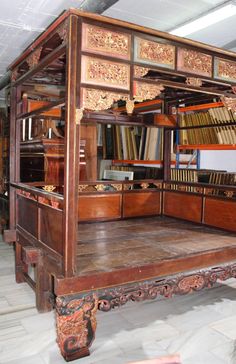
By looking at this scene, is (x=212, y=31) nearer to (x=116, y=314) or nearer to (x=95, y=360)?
(x=116, y=314)

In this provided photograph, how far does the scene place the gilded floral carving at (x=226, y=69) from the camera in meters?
2.62

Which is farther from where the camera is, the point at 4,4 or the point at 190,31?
the point at 190,31

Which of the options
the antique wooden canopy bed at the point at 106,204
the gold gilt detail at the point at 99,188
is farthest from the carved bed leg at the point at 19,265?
the gold gilt detail at the point at 99,188

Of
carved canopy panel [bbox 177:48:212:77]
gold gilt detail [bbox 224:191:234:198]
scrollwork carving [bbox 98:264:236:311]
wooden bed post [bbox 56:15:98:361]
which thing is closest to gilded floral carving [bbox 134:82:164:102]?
carved canopy panel [bbox 177:48:212:77]

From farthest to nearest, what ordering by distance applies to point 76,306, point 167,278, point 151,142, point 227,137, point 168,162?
point 151,142
point 168,162
point 227,137
point 167,278
point 76,306

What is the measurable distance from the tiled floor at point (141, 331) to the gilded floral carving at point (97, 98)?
4.96 feet

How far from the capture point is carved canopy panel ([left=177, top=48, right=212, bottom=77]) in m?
2.41

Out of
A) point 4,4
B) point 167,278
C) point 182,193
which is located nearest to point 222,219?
point 182,193

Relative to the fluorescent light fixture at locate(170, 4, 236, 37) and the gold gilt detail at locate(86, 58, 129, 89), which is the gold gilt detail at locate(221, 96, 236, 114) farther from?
the gold gilt detail at locate(86, 58, 129, 89)

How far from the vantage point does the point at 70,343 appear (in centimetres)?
202

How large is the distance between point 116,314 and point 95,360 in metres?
0.63

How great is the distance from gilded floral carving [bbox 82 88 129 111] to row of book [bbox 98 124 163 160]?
7.89ft

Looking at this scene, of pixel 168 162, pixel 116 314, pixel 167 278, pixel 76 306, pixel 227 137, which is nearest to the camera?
pixel 76 306

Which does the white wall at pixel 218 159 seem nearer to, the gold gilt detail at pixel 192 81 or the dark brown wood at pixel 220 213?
the dark brown wood at pixel 220 213
